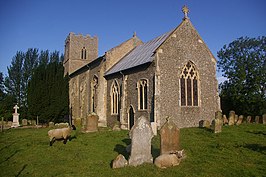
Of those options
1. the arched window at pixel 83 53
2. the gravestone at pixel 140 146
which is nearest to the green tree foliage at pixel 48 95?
the arched window at pixel 83 53

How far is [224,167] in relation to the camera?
7.66 metres

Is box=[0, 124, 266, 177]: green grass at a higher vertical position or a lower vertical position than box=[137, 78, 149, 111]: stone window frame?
lower

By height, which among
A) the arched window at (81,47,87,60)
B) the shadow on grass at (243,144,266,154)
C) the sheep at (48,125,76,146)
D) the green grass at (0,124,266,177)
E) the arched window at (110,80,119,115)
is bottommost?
the green grass at (0,124,266,177)

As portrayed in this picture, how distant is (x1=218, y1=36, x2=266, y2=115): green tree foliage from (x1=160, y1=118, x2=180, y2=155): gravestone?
24.8 m

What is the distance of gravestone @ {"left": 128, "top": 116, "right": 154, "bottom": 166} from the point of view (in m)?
8.34

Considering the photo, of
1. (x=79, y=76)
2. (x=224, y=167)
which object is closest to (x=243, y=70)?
(x=79, y=76)

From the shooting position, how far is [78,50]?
42156 mm

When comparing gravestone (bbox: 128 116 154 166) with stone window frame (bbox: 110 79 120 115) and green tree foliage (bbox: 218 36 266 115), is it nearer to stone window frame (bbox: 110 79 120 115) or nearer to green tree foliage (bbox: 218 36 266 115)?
stone window frame (bbox: 110 79 120 115)

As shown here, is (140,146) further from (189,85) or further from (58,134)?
(189,85)

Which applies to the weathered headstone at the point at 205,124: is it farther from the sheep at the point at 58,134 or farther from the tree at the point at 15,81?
the tree at the point at 15,81

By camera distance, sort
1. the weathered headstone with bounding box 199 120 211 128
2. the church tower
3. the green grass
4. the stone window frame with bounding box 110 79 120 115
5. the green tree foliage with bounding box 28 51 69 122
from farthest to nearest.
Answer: the church tower → the green tree foliage with bounding box 28 51 69 122 → the stone window frame with bounding box 110 79 120 115 → the weathered headstone with bounding box 199 120 211 128 → the green grass

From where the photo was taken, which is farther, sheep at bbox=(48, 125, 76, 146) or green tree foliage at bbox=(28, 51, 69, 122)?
green tree foliage at bbox=(28, 51, 69, 122)

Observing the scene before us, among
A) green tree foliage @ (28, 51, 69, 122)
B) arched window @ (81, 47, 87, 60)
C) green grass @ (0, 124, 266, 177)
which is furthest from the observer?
arched window @ (81, 47, 87, 60)

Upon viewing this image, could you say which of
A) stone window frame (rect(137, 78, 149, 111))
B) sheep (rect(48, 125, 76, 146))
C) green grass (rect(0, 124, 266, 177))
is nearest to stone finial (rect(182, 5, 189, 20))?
stone window frame (rect(137, 78, 149, 111))
